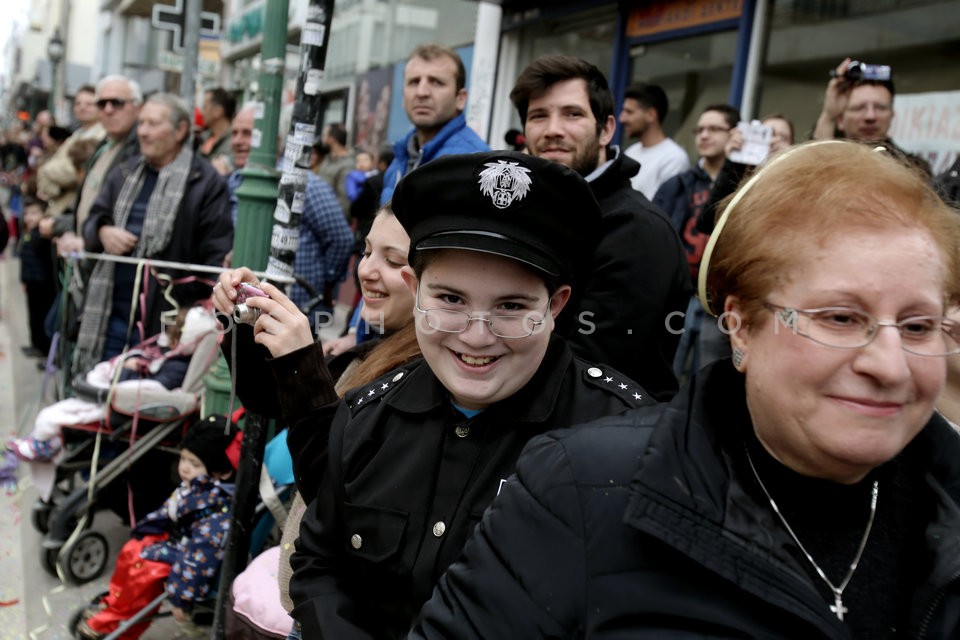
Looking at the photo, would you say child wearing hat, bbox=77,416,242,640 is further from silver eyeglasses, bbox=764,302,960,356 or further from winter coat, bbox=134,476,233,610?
silver eyeglasses, bbox=764,302,960,356

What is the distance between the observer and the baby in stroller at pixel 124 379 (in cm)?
435

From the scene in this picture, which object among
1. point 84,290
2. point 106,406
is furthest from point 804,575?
point 84,290

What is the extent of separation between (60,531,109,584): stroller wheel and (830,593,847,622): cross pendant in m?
3.87

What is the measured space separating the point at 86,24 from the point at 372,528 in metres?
54.0

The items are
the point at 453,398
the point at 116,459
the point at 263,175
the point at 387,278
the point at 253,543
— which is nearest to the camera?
the point at 453,398

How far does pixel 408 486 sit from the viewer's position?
182 cm

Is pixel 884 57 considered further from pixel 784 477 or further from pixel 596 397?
pixel 784 477

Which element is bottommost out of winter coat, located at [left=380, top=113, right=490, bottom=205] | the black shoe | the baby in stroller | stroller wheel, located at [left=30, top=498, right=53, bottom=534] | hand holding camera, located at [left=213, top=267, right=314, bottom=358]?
stroller wheel, located at [left=30, top=498, right=53, bottom=534]

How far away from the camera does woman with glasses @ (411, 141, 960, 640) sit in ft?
3.90

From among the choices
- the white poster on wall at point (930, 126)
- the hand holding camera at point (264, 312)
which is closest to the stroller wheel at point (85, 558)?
the hand holding camera at point (264, 312)

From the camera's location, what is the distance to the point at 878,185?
127 centimetres

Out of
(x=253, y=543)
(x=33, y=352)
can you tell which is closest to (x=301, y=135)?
(x=253, y=543)

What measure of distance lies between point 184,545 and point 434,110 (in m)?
→ 2.19

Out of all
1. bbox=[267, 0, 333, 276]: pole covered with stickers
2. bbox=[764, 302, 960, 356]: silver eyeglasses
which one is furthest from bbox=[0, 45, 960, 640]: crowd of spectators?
bbox=[267, 0, 333, 276]: pole covered with stickers
